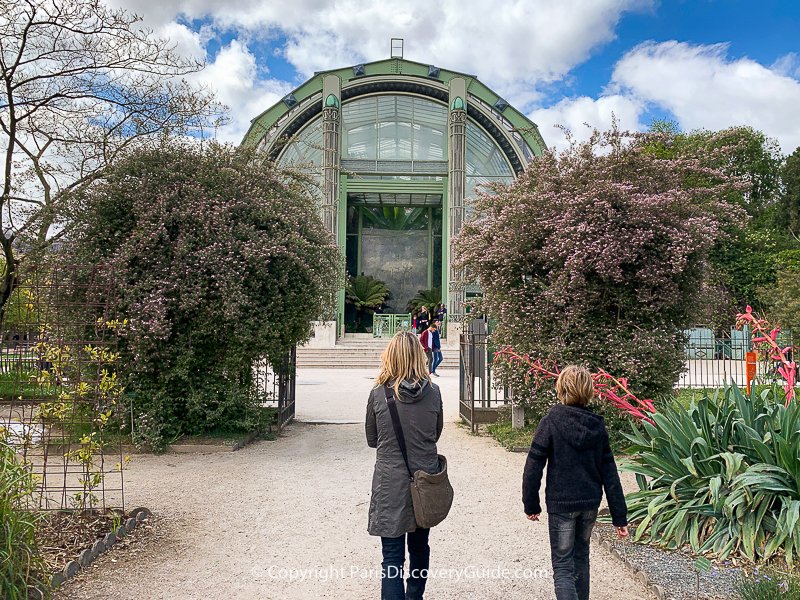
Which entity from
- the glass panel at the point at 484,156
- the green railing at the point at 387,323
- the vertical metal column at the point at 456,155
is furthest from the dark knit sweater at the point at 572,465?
the glass panel at the point at 484,156

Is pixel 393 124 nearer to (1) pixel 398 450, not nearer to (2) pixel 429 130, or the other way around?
(2) pixel 429 130

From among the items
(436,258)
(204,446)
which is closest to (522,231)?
(204,446)

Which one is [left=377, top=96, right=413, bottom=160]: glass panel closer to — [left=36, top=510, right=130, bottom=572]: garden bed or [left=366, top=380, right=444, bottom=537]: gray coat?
[left=36, top=510, right=130, bottom=572]: garden bed

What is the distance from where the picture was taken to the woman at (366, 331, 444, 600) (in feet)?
10.6

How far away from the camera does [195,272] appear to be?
8.13 meters

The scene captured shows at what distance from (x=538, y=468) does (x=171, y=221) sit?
636 centimetres

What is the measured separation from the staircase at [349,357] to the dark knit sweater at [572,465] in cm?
1995

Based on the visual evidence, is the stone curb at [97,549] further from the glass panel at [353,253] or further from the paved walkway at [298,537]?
the glass panel at [353,253]

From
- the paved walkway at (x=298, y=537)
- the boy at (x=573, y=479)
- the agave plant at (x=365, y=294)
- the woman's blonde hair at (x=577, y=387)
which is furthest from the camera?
the agave plant at (x=365, y=294)

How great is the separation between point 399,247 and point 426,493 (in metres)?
32.7

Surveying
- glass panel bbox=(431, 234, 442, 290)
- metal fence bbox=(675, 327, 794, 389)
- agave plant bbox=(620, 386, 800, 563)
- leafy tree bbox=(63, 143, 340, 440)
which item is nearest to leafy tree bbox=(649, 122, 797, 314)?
metal fence bbox=(675, 327, 794, 389)

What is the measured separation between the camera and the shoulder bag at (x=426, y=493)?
319 centimetres

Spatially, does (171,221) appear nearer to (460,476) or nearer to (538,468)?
(460,476)

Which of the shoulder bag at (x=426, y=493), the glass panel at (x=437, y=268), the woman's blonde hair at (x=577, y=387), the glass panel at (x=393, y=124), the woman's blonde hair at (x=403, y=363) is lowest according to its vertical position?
the shoulder bag at (x=426, y=493)
